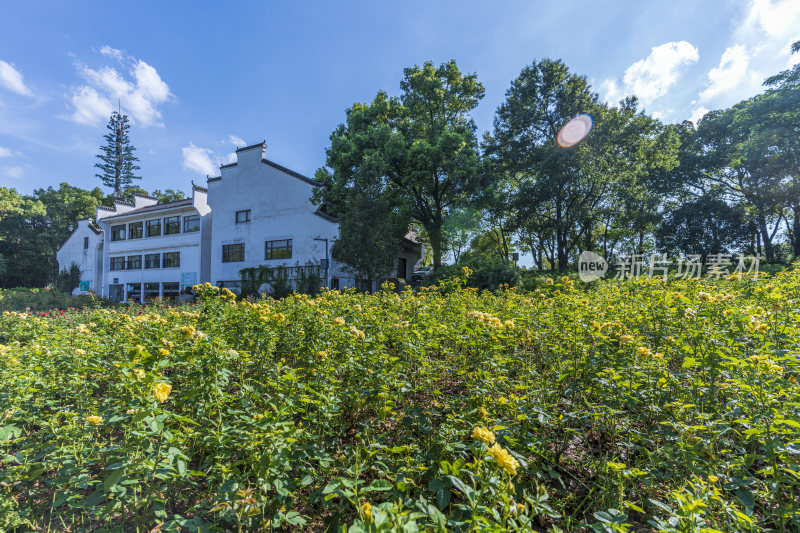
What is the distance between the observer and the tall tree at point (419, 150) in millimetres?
18188

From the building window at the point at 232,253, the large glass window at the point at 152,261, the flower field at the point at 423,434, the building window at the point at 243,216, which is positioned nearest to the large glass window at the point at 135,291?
the large glass window at the point at 152,261

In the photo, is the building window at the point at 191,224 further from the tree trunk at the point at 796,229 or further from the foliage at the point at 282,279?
the tree trunk at the point at 796,229

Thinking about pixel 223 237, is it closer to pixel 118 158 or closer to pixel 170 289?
pixel 170 289

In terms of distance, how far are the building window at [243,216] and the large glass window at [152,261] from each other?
28.2 ft

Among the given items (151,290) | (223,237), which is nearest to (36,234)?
(151,290)

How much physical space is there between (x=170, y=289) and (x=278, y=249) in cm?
1064

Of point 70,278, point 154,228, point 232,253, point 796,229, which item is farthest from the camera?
point 70,278

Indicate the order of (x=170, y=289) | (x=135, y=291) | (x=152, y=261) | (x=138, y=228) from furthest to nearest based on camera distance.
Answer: (x=138, y=228)
(x=135, y=291)
(x=152, y=261)
(x=170, y=289)

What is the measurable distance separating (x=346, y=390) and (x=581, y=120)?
22217 millimetres

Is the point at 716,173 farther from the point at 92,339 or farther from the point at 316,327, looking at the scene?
the point at 92,339

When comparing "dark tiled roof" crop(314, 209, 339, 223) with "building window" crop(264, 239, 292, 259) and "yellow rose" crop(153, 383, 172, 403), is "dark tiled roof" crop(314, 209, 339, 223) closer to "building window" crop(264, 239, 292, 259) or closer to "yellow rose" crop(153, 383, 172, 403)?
"building window" crop(264, 239, 292, 259)

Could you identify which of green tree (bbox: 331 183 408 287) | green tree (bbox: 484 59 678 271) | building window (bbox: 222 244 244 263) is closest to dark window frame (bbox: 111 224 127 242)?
building window (bbox: 222 244 244 263)

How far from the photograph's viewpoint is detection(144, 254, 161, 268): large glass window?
82.9 ft

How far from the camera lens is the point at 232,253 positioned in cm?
2227
